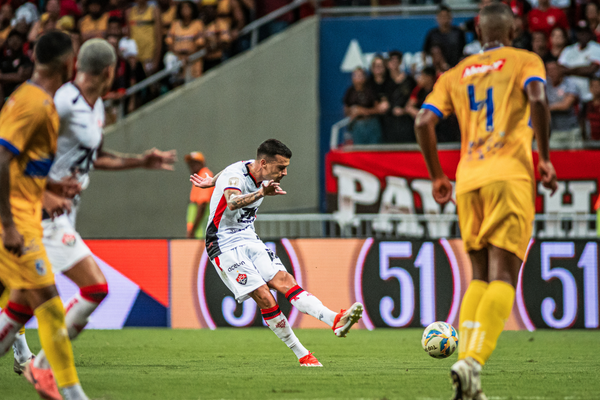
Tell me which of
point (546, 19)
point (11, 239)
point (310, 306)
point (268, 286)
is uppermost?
point (546, 19)

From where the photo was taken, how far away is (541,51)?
1445cm

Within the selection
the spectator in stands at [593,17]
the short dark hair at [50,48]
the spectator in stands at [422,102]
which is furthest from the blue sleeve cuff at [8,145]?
the spectator in stands at [593,17]

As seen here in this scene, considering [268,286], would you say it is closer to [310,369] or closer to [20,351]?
[310,369]

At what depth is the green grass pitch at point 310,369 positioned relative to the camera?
5.94m

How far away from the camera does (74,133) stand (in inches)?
214

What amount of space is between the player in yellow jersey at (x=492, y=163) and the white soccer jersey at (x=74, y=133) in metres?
2.22

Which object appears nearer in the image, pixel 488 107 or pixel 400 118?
pixel 488 107

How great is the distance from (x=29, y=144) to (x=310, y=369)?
3.53 meters

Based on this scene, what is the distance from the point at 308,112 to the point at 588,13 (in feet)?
18.7

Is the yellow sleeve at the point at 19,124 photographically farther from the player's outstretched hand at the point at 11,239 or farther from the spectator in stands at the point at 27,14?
the spectator in stands at the point at 27,14

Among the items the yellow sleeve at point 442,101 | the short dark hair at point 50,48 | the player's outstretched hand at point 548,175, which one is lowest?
the player's outstretched hand at point 548,175

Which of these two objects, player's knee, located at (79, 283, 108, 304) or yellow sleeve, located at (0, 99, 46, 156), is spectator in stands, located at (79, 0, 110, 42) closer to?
player's knee, located at (79, 283, 108, 304)

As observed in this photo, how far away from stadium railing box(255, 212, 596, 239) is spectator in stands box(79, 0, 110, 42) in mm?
6656

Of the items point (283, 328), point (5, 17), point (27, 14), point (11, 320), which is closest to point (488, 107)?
point (283, 328)
